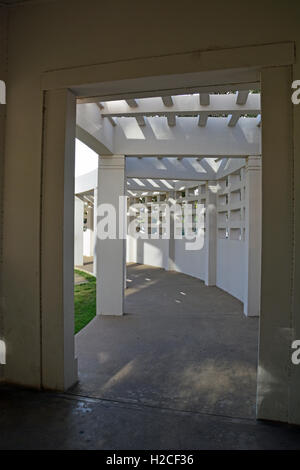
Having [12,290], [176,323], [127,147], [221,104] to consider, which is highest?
[221,104]

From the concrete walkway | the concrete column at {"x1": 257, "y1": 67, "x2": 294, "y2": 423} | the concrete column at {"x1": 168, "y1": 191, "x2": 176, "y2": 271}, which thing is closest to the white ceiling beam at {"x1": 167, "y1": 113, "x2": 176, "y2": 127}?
the concrete column at {"x1": 257, "y1": 67, "x2": 294, "y2": 423}

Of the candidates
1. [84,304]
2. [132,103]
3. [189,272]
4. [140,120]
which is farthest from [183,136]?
[189,272]

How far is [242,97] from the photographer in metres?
4.66

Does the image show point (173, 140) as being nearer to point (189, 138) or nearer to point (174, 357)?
point (189, 138)

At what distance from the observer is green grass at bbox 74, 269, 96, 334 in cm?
597

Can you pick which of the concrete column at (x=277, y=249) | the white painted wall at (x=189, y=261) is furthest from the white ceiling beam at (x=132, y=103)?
the white painted wall at (x=189, y=261)

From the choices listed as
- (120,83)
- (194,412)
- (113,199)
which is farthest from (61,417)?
(113,199)

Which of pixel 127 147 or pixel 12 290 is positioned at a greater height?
pixel 127 147

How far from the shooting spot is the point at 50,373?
9.65ft

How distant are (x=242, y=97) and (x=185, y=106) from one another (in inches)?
36.9

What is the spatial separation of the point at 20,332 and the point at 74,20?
10.3ft

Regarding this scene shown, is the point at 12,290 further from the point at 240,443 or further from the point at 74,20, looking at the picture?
the point at 74,20
